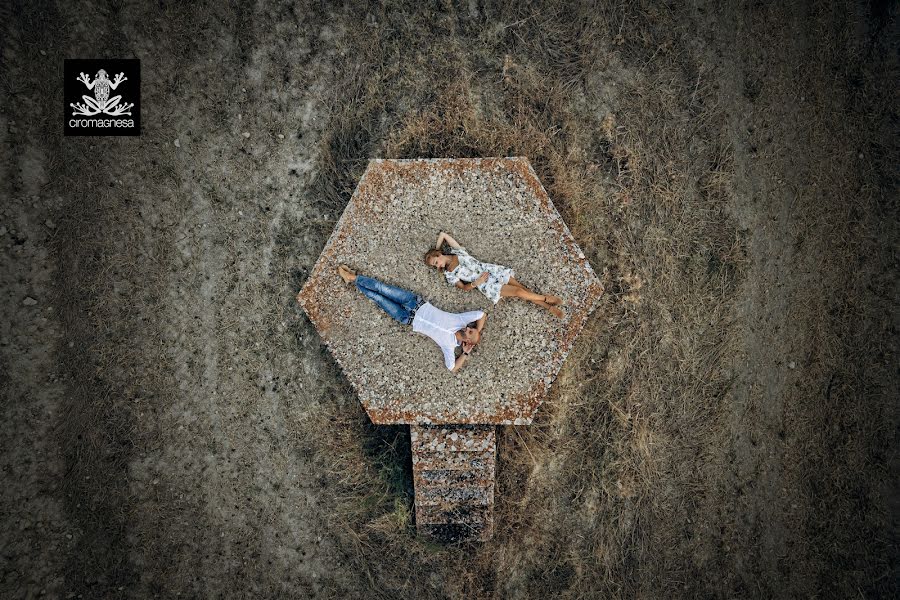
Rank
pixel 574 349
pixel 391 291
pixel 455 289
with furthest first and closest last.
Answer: pixel 574 349 < pixel 455 289 < pixel 391 291

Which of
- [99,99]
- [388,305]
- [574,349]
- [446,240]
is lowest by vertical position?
[574,349]

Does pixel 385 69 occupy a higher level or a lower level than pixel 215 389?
higher

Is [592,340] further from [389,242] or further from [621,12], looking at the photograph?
[621,12]

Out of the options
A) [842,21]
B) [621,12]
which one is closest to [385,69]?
[621,12]

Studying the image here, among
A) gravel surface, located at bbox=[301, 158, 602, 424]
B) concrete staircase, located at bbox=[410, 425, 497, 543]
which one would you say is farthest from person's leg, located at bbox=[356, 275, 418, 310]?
concrete staircase, located at bbox=[410, 425, 497, 543]

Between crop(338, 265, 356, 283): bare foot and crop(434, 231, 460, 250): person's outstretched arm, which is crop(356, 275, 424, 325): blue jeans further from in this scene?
crop(434, 231, 460, 250): person's outstretched arm

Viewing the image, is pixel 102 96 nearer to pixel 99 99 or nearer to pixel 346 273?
pixel 99 99

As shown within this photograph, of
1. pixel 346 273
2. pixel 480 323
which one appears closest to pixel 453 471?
pixel 480 323
